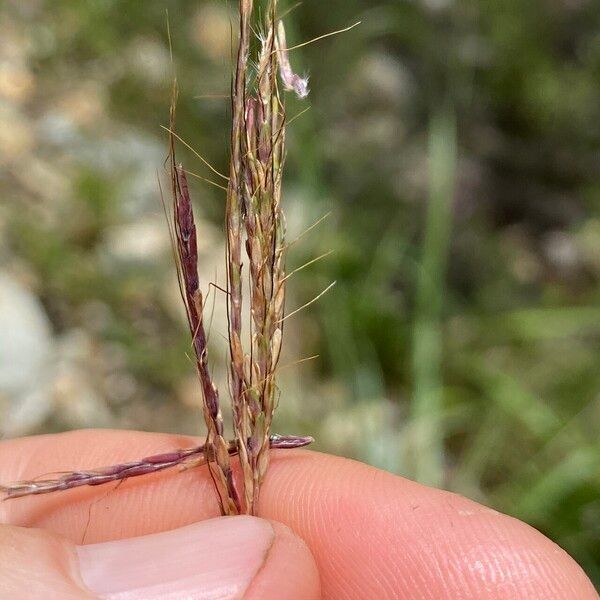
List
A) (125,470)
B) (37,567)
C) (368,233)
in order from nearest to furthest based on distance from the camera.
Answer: (37,567)
(125,470)
(368,233)

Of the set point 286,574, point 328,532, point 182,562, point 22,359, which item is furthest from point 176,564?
point 22,359

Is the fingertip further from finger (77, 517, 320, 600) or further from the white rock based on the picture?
the white rock

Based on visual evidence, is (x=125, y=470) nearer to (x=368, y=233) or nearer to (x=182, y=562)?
(x=182, y=562)

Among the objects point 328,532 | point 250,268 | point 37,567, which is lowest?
point 328,532

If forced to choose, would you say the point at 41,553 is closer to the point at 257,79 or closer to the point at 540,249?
the point at 257,79

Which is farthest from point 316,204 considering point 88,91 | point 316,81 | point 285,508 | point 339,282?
point 285,508

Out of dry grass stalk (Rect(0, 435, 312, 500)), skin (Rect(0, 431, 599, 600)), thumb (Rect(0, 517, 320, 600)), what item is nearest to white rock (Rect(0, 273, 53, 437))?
skin (Rect(0, 431, 599, 600))
